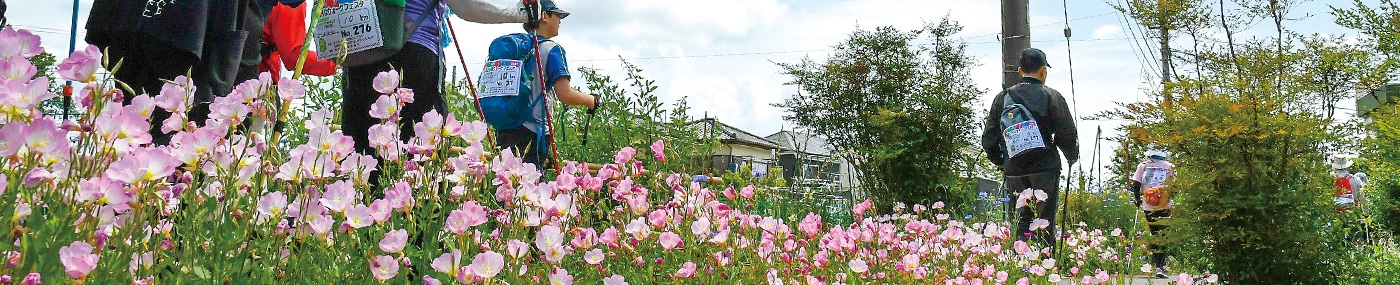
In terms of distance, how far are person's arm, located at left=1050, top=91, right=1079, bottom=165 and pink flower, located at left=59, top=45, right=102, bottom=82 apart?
4907mm

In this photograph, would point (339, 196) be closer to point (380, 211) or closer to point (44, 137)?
point (380, 211)

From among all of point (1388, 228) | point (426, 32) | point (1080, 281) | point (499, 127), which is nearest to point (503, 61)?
point (499, 127)

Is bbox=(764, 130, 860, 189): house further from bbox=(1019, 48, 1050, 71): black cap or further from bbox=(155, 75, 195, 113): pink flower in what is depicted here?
bbox=(155, 75, 195, 113): pink flower

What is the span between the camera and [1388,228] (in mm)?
5820

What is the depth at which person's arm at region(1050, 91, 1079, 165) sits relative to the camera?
548 centimetres

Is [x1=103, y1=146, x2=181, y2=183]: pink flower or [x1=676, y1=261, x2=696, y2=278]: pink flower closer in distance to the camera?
[x1=103, y1=146, x2=181, y2=183]: pink flower

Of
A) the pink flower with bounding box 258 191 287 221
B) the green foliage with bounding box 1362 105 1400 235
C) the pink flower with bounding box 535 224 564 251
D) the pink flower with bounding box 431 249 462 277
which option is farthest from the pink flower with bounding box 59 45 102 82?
the green foliage with bounding box 1362 105 1400 235

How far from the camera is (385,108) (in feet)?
5.57

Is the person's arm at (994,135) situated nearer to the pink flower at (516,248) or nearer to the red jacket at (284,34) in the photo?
the red jacket at (284,34)

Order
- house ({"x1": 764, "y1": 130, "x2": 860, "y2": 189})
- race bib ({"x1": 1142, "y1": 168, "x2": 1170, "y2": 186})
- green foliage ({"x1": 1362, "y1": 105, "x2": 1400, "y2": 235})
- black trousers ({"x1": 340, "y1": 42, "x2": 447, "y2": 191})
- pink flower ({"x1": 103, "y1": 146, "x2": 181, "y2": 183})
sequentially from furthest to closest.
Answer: race bib ({"x1": 1142, "y1": 168, "x2": 1170, "y2": 186}), house ({"x1": 764, "y1": 130, "x2": 860, "y2": 189}), green foliage ({"x1": 1362, "y1": 105, "x2": 1400, "y2": 235}), black trousers ({"x1": 340, "y1": 42, "x2": 447, "y2": 191}), pink flower ({"x1": 103, "y1": 146, "x2": 181, "y2": 183})

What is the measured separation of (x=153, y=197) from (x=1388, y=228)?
635cm

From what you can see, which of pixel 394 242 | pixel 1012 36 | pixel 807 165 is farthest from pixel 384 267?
pixel 1012 36

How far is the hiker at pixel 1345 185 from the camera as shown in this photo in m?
4.79

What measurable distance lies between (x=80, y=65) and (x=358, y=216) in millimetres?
386
